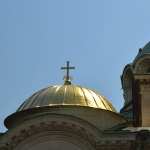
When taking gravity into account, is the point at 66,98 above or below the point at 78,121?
above

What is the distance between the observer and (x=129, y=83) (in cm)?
3762

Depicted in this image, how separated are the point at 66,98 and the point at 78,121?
3.58m

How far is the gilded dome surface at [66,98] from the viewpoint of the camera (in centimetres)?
2945

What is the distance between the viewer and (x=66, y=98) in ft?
97.0

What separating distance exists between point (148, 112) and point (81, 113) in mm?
2882

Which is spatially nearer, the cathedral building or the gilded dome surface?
the cathedral building

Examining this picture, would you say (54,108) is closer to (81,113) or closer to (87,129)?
(81,113)

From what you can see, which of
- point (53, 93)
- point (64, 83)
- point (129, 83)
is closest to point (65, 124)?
point (53, 93)

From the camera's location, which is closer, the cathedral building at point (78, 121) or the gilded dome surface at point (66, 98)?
the cathedral building at point (78, 121)

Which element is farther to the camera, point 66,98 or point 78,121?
point 66,98

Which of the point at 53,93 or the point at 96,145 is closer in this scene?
the point at 96,145

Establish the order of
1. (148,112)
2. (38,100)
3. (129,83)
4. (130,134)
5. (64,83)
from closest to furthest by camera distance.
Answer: (130,134) < (148,112) < (38,100) < (64,83) < (129,83)

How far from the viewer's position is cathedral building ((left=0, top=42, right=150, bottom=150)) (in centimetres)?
2566

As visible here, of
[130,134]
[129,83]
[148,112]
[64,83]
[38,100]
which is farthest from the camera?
[129,83]
